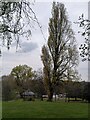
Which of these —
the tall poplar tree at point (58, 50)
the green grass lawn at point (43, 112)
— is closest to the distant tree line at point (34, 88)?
the tall poplar tree at point (58, 50)

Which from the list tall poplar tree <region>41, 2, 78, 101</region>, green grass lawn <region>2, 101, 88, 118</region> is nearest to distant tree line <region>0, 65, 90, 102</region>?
tall poplar tree <region>41, 2, 78, 101</region>

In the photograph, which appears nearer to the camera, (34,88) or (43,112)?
(43,112)

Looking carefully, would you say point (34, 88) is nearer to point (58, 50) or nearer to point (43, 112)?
point (58, 50)

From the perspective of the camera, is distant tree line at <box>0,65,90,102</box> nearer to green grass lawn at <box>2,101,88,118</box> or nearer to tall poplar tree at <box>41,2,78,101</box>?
tall poplar tree at <box>41,2,78,101</box>

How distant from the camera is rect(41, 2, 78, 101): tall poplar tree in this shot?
3859 cm

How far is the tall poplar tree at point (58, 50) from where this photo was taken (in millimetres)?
38594

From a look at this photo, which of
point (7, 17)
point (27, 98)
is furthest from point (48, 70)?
point (7, 17)

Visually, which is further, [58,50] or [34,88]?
[34,88]

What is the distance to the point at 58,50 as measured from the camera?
38.7 meters

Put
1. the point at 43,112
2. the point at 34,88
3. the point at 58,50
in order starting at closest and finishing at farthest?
1. the point at 43,112
2. the point at 58,50
3. the point at 34,88

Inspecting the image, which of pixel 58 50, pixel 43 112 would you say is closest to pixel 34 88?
pixel 58 50

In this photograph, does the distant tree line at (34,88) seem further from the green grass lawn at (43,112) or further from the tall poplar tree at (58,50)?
the green grass lawn at (43,112)

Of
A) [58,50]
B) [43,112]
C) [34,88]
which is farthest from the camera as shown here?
[34,88]

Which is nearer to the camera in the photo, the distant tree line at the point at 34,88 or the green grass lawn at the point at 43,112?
the green grass lawn at the point at 43,112
